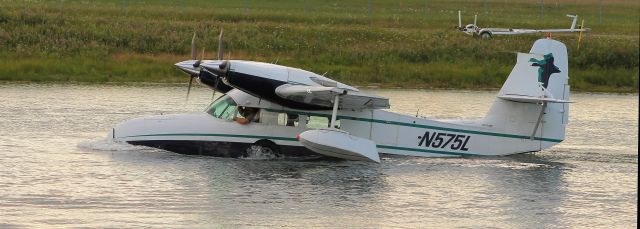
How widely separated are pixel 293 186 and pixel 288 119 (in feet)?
10.9

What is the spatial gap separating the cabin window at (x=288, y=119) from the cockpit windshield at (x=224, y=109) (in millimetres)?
1016

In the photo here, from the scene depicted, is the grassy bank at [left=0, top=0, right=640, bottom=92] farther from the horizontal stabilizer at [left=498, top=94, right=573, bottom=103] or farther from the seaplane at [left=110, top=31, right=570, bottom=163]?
the horizontal stabilizer at [left=498, top=94, right=573, bottom=103]

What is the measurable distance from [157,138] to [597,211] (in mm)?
9727

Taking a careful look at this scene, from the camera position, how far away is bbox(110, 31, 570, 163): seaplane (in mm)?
27422

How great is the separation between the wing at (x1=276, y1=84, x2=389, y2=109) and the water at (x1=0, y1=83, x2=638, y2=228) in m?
1.46

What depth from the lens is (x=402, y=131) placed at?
2898 cm

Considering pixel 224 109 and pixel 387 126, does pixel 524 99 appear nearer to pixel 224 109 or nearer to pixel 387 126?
pixel 387 126

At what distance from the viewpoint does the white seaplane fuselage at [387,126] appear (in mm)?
28547

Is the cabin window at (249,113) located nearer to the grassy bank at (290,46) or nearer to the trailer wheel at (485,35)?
the grassy bank at (290,46)

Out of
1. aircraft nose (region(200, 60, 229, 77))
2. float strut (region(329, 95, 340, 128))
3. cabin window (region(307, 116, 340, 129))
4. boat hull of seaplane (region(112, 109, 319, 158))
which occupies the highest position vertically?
aircraft nose (region(200, 60, 229, 77))

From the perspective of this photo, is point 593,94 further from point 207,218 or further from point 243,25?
point 207,218

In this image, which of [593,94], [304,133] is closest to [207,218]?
[304,133]

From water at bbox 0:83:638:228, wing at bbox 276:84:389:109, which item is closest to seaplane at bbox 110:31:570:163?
wing at bbox 276:84:389:109

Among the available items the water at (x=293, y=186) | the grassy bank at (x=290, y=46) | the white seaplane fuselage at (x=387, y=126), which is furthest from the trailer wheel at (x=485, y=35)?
the white seaplane fuselage at (x=387, y=126)
